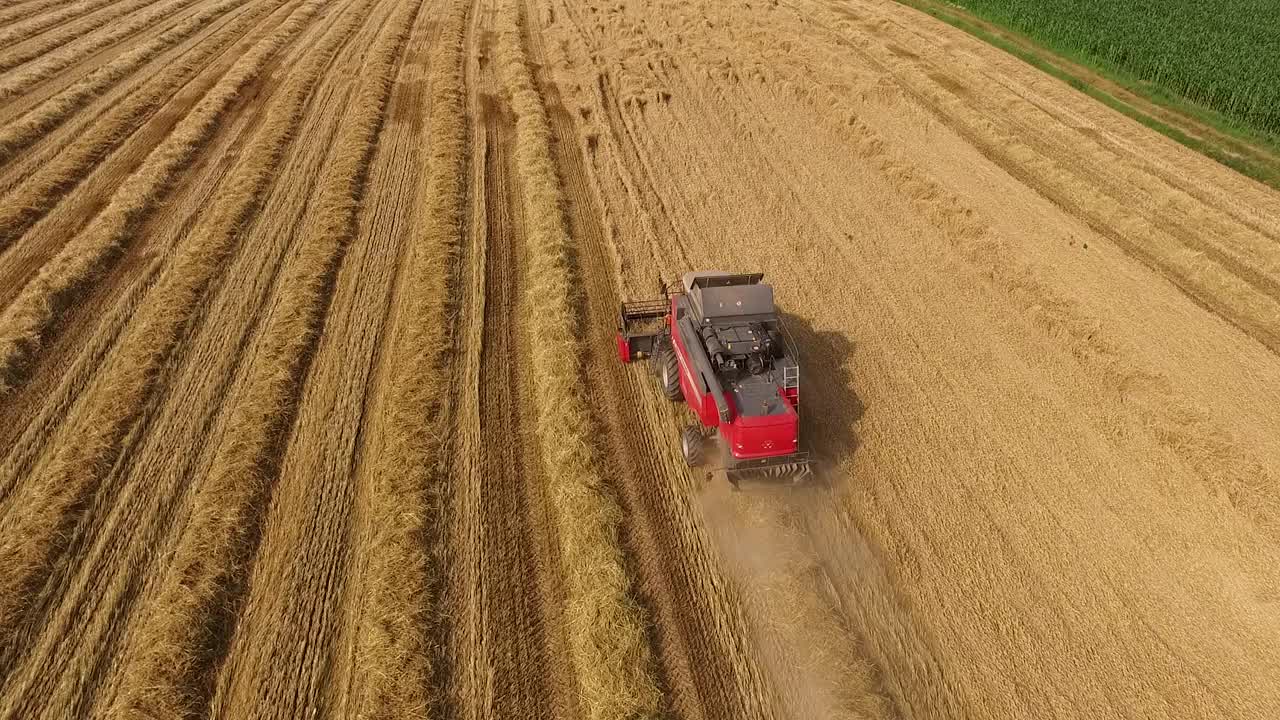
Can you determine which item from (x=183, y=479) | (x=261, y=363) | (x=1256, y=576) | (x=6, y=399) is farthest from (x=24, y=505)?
(x=1256, y=576)

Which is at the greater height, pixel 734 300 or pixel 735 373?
pixel 734 300

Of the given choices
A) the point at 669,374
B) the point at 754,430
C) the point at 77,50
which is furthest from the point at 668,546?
the point at 77,50

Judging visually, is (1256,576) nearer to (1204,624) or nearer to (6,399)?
(1204,624)

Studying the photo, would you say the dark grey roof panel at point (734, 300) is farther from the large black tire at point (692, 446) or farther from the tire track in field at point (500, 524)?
the tire track in field at point (500, 524)

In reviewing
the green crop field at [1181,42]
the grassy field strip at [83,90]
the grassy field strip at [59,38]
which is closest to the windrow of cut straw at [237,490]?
the grassy field strip at [83,90]

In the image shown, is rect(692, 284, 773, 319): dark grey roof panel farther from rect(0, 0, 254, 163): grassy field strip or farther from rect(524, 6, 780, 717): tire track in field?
rect(0, 0, 254, 163): grassy field strip

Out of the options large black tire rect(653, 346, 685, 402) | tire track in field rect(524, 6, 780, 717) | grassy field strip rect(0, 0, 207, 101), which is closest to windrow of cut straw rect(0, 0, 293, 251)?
grassy field strip rect(0, 0, 207, 101)

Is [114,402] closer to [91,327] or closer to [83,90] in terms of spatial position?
[91,327]

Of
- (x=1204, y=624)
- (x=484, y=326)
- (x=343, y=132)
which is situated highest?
(x=343, y=132)
